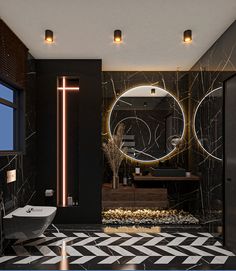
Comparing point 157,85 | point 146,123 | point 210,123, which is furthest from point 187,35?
point 146,123

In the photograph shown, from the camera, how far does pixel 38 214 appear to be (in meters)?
3.52

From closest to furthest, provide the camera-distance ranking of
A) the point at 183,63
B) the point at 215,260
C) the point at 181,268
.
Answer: the point at 181,268 → the point at 215,260 → the point at 183,63

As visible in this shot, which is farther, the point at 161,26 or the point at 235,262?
the point at 161,26

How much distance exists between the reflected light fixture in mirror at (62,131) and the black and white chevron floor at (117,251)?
0.82 m

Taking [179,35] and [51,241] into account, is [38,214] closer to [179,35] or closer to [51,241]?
[51,241]

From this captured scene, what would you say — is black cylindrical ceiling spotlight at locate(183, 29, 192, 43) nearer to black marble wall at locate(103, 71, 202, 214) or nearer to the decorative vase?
black marble wall at locate(103, 71, 202, 214)

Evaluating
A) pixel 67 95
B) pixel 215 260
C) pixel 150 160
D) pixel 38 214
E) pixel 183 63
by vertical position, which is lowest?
pixel 215 260

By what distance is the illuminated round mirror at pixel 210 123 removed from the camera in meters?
3.86

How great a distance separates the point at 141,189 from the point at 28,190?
1.95 meters

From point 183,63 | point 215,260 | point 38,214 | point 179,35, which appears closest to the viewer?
point 215,260

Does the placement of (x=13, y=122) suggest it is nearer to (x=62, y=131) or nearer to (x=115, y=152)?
(x=62, y=131)

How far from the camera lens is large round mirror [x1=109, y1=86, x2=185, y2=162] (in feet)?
18.1

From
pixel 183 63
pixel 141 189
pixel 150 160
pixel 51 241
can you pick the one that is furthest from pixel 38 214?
pixel 183 63

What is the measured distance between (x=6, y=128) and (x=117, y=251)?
235 centimetres
